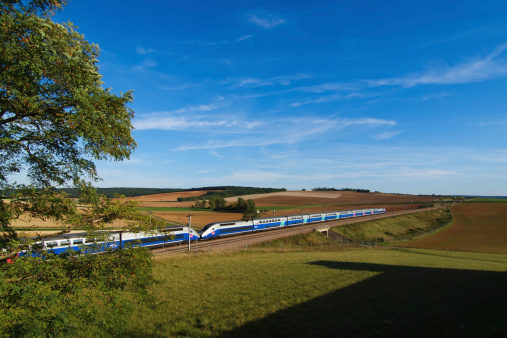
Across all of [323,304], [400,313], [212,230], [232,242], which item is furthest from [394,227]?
[400,313]

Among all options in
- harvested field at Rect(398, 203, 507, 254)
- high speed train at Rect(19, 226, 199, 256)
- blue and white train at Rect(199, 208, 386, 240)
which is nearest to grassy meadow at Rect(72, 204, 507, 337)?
high speed train at Rect(19, 226, 199, 256)

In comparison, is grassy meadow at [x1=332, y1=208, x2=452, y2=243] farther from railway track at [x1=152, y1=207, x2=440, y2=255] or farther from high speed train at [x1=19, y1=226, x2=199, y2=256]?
high speed train at [x1=19, y1=226, x2=199, y2=256]

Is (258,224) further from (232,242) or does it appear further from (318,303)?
(318,303)

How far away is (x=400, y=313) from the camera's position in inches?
508

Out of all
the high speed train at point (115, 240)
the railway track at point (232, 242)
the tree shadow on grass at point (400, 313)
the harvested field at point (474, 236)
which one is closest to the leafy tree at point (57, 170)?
the high speed train at point (115, 240)

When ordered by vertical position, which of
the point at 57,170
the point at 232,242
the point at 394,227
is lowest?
the point at 394,227

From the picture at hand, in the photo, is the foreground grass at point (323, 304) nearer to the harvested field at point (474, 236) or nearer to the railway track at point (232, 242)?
the railway track at point (232, 242)

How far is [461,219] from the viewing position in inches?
3305

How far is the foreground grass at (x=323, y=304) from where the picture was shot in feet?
36.3

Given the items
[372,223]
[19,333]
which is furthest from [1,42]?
[372,223]

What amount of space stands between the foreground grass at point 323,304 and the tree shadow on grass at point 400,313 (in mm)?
Answer: 37

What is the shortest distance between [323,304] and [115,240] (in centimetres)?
2030

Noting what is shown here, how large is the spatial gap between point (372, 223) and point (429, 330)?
72.0m

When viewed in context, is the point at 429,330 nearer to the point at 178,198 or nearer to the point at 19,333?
the point at 19,333
